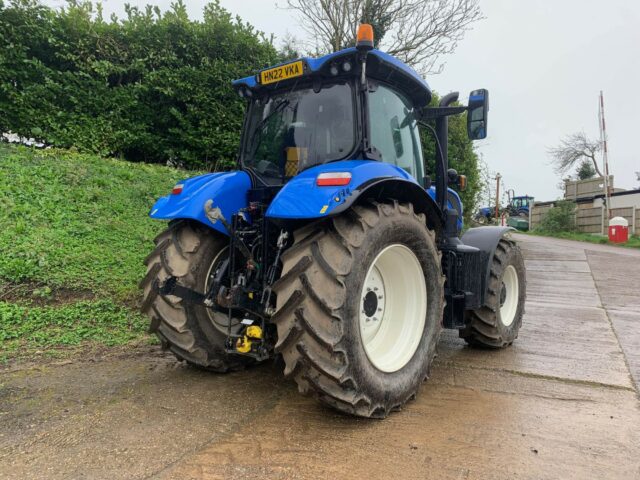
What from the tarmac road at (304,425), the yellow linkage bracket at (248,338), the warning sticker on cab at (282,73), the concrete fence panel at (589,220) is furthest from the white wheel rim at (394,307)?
the concrete fence panel at (589,220)

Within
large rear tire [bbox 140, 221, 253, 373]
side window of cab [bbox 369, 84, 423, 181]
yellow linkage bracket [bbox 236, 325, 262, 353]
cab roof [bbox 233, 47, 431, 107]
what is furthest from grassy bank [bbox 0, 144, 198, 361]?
side window of cab [bbox 369, 84, 423, 181]

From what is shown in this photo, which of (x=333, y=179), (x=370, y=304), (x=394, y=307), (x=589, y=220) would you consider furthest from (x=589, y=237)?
(x=333, y=179)

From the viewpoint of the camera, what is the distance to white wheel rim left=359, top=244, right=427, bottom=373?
9.41ft

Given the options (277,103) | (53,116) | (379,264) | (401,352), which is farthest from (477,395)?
(53,116)

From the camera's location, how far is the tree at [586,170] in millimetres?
34875

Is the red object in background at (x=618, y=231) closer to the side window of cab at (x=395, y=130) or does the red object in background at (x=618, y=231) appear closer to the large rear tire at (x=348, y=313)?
the side window of cab at (x=395, y=130)

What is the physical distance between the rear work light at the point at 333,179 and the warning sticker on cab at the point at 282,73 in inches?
37.4

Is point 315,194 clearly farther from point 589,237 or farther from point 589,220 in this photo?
point 589,220

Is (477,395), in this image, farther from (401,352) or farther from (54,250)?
(54,250)

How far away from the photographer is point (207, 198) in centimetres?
296

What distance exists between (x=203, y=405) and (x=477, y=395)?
1781 mm

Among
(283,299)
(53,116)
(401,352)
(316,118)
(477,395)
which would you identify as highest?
(53,116)

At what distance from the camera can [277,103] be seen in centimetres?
337

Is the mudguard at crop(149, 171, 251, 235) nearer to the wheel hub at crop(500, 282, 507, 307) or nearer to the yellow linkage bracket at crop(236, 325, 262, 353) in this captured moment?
the yellow linkage bracket at crop(236, 325, 262, 353)
